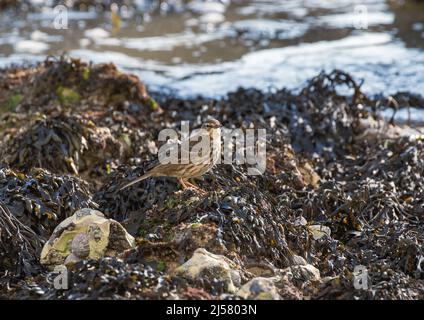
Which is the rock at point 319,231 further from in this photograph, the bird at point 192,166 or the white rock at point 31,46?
the white rock at point 31,46

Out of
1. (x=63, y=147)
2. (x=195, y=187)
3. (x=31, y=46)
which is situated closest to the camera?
(x=195, y=187)

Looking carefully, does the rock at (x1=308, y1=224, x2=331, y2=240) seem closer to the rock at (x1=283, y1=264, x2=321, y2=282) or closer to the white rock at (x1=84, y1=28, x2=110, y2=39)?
the rock at (x1=283, y1=264, x2=321, y2=282)

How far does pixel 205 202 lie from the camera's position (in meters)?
4.54

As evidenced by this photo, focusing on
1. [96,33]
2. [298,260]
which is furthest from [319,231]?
[96,33]

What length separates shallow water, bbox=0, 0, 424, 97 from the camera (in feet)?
32.8

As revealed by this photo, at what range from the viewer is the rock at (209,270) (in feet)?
12.5

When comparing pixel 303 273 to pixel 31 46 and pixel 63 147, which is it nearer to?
pixel 63 147

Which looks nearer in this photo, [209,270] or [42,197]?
[209,270]

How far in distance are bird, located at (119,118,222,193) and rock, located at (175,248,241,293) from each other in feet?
3.28

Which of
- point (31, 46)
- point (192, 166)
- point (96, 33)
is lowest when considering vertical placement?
point (192, 166)

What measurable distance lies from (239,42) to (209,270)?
8460mm

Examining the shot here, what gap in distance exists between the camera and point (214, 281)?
378 centimetres

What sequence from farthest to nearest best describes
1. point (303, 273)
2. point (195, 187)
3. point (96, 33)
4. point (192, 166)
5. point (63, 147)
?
point (96, 33) < point (63, 147) < point (195, 187) < point (192, 166) < point (303, 273)
